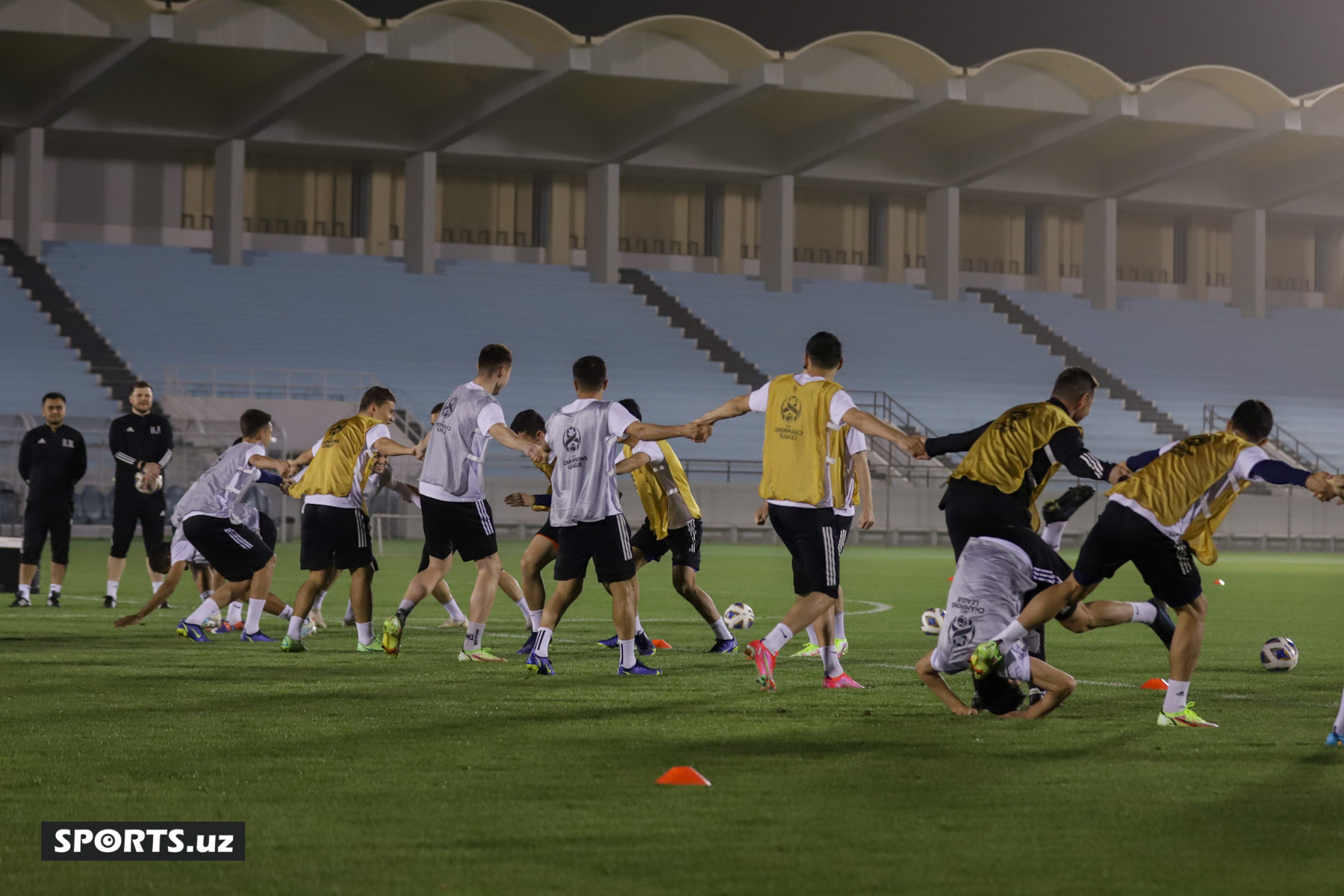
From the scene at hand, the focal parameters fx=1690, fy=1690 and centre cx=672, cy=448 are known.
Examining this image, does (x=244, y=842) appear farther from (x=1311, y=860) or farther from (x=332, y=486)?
(x=332, y=486)

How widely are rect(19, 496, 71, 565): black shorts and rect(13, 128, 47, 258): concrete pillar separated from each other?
27.3m

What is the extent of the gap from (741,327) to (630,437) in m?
35.5

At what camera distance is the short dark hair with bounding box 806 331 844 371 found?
10.1 metres

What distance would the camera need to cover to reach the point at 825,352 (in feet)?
33.3

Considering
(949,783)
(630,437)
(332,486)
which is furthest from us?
(332,486)

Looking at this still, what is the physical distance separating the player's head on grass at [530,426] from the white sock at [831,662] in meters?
3.47

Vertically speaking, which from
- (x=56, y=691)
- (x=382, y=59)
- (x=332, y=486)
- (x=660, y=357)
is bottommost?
(x=56, y=691)

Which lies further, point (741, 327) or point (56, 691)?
point (741, 327)

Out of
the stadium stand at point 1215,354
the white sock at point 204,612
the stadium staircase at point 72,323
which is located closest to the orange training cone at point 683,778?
the white sock at point 204,612

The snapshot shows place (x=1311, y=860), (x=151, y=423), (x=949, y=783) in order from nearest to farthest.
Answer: (x=1311, y=860) → (x=949, y=783) → (x=151, y=423)

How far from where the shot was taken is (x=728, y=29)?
138 ft

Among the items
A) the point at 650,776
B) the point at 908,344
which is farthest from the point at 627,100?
the point at 650,776

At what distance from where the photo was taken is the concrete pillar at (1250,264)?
2142 inches

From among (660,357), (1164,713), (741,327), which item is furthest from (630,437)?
(741,327)
